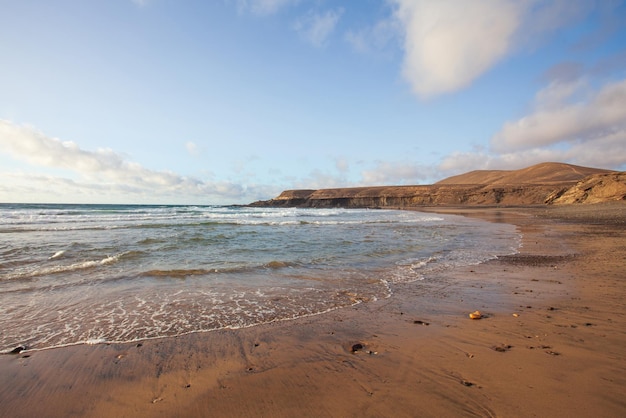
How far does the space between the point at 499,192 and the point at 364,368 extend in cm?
9056

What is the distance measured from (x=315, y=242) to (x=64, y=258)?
1005 cm

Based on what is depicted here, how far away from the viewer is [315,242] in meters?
15.6

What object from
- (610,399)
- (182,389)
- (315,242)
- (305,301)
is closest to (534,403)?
(610,399)

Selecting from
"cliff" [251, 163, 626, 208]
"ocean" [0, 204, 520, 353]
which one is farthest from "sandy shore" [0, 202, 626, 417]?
"cliff" [251, 163, 626, 208]

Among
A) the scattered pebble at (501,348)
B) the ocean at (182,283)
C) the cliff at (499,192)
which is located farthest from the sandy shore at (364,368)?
the cliff at (499,192)

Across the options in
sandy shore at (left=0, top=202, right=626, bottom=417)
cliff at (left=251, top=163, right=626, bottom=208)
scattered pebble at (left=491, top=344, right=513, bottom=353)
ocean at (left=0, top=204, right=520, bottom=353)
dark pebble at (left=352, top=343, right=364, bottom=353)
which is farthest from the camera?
cliff at (left=251, top=163, right=626, bottom=208)

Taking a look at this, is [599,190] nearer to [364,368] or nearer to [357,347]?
[357,347]

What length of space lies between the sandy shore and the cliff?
51960 mm

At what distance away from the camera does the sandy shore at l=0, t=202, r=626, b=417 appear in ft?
9.42

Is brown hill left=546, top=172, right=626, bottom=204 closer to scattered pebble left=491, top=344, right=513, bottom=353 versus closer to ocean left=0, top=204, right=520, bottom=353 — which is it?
ocean left=0, top=204, right=520, bottom=353

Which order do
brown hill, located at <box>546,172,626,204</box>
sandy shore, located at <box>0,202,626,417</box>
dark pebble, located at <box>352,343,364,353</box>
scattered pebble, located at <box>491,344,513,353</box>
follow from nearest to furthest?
sandy shore, located at <box>0,202,626,417</box> < scattered pebble, located at <box>491,344,513,353</box> < dark pebble, located at <box>352,343,364,353</box> < brown hill, located at <box>546,172,626,204</box>

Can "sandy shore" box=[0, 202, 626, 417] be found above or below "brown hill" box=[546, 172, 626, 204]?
below

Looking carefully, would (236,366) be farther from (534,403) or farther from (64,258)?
(64,258)

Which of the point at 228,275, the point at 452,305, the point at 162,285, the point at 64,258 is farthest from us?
the point at 64,258
